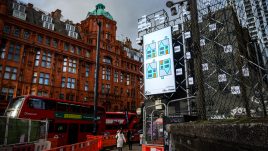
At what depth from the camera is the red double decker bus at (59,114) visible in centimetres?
1533

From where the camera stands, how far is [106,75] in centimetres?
4091

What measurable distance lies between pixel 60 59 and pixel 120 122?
16078mm

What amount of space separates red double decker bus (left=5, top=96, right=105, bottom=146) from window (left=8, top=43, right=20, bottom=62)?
1545cm

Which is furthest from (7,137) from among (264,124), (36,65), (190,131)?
(36,65)

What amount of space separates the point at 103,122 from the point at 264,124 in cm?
2216

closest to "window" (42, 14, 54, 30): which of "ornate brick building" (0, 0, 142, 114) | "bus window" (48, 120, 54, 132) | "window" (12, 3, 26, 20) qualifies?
"ornate brick building" (0, 0, 142, 114)

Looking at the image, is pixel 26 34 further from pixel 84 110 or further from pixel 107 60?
pixel 84 110

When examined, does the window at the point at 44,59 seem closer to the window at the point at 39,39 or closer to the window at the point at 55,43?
the window at the point at 39,39

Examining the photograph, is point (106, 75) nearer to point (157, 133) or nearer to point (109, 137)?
point (109, 137)

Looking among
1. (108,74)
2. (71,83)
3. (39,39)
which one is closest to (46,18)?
(39,39)

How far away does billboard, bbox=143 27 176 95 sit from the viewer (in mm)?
17766

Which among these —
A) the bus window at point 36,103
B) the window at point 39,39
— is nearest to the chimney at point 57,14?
the window at point 39,39

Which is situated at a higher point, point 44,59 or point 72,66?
point 44,59

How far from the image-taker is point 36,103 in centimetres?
1588
